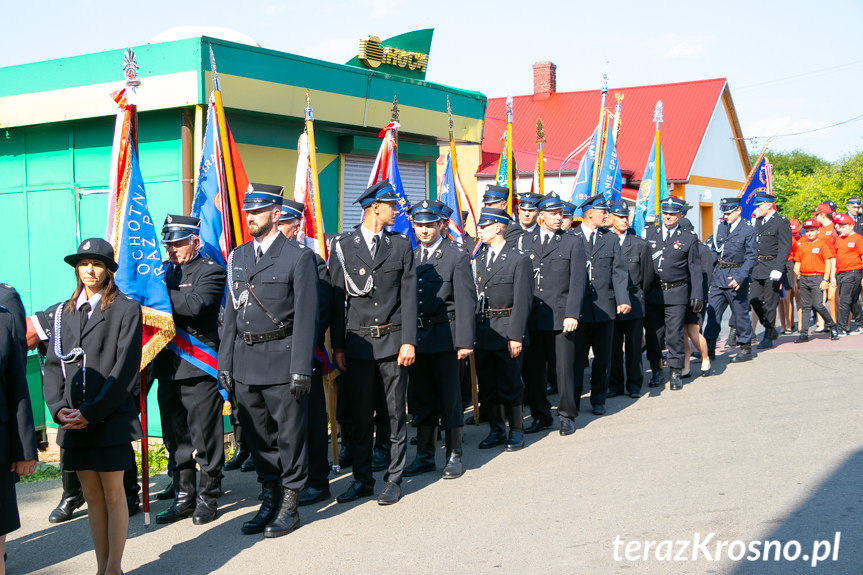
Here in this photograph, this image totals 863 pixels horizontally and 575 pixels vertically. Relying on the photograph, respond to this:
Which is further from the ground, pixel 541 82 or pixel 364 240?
pixel 541 82

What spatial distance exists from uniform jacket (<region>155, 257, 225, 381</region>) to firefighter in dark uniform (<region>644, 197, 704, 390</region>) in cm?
589

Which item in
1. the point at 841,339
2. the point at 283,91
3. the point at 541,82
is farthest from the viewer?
the point at 541,82

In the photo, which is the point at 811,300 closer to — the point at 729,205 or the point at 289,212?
the point at 729,205

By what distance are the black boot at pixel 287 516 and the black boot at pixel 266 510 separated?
83 millimetres

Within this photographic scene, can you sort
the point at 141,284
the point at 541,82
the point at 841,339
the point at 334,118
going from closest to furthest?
the point at 141,284 < the point at 334,118 < the point at 841,339 < the point at 541,82

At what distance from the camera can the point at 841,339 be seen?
516 inches

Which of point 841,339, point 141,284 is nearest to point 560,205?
point 141,284

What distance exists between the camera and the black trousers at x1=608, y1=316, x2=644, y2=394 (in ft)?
31.6

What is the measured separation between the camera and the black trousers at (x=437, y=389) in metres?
6.71

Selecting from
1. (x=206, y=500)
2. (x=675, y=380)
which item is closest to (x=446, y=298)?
(x=206, y=500)

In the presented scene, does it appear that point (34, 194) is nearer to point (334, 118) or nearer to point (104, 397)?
point (334, 118)

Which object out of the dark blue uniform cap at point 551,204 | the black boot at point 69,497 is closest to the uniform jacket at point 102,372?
the black boot at point 69,497

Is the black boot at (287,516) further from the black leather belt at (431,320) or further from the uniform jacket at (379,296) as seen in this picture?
the black leather belt at (431,320)

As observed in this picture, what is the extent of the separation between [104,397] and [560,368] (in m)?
4.69
